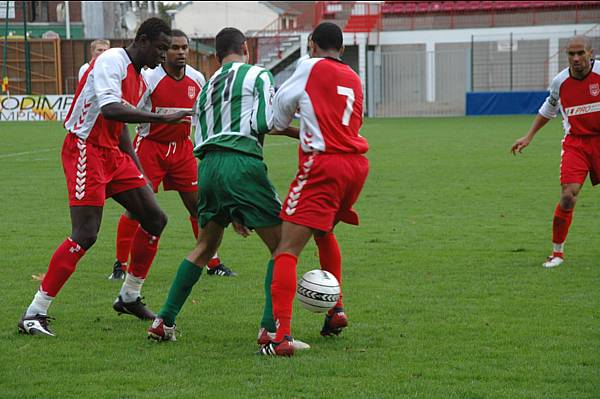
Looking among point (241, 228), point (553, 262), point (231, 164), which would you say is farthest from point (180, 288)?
point (553, 262)

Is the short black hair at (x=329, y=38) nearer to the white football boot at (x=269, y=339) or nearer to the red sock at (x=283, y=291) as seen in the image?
the red sock at (x=283, y=291)

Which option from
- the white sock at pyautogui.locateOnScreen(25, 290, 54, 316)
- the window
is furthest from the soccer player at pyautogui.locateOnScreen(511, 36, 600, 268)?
the window

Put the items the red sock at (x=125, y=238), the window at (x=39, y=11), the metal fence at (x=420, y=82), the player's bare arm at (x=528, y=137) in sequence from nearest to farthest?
the red sock at (x=125, y=238)
the player's bare arm at (x=528, y=137)
the metal fence at (x=420, y=82)
the window at (x=39, y=11)

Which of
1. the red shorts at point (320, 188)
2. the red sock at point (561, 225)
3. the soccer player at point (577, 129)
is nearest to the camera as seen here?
the red shorts at point (320, 188)

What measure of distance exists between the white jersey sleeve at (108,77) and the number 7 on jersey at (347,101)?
1.46m

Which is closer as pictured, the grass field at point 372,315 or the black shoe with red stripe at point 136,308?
the grass field at point 372,315

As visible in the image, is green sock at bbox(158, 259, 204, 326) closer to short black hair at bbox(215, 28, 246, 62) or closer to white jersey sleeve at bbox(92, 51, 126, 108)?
white jersey sleeve at bbox(92, 51, 126, 108)

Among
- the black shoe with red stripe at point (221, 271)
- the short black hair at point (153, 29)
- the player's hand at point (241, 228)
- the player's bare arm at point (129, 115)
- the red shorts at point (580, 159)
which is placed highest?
the short black hair at point (153, 29)

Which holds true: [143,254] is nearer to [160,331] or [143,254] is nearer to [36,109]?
[160,331]

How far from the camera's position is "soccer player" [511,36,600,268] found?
362 inches

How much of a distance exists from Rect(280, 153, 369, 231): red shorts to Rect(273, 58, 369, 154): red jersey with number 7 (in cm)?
7

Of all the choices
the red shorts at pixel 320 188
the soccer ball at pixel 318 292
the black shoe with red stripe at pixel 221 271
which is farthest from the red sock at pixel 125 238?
the red shorts at pixel 320 188

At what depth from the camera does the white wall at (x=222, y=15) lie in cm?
9006

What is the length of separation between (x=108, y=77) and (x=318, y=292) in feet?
6.38
